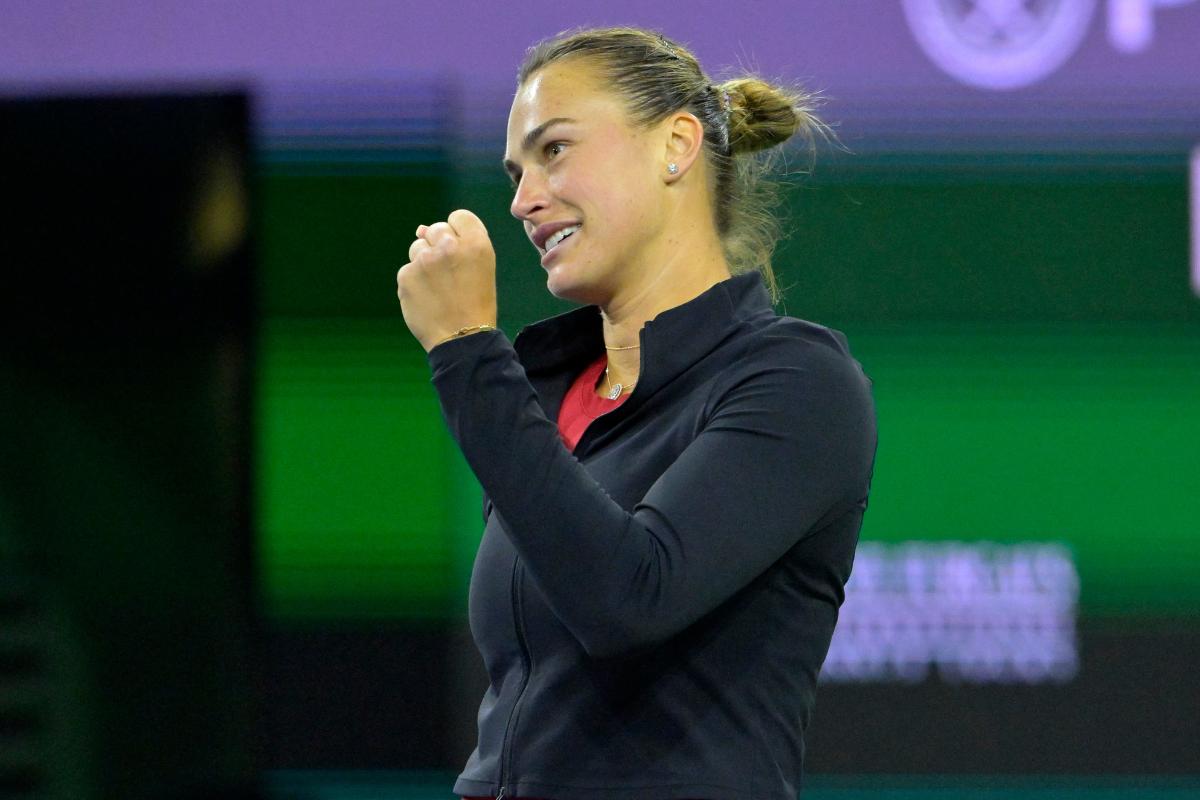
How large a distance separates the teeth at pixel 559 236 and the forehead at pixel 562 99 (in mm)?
96

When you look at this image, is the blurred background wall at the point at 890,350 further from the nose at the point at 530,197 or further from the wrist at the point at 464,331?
the wrist at the point at 464,331

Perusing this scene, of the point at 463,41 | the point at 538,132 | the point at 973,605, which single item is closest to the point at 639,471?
the point at 538,132

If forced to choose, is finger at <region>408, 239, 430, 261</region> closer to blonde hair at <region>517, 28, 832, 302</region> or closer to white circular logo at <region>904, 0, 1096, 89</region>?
blonde hair at <region>517, 28, 832, 302</region>

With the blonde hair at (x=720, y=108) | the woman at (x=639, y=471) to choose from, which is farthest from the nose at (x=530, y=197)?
the blonde hair at (x=720, y=108)

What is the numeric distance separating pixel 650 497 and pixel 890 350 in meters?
1.94

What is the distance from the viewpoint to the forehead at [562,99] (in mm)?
1430

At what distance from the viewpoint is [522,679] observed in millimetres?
1292

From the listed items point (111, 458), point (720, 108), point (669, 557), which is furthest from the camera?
point (111, 458)

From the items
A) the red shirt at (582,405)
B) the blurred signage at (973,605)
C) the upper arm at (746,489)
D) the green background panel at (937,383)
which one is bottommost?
the blurred signage at (973,605)

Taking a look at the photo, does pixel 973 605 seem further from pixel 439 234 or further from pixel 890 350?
pixel 439 234

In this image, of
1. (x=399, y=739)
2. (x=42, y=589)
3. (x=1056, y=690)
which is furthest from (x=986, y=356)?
(x=42, y=589)

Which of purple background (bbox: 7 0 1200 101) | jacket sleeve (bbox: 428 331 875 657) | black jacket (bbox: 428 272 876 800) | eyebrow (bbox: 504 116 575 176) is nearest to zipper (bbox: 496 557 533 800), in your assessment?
black jacket (bbox: 428 272 876 800)

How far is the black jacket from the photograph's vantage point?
3.73 ft

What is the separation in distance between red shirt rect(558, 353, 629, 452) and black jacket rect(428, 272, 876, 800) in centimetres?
9
